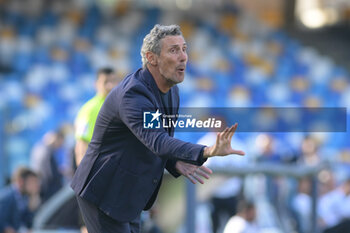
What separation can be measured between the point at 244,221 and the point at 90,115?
209cm

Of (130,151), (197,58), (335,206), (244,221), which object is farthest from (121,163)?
(197,58)

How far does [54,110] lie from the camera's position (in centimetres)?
1506

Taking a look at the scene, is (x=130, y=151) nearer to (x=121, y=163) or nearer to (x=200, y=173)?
(x=121, y=163)

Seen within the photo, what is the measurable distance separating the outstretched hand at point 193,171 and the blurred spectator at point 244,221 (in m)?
3.55

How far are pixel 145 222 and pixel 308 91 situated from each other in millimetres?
10126

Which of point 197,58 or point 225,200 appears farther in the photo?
point 197,58

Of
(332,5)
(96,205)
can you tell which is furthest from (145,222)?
(332,5)

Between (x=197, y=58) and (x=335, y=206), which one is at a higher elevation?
(x=197, y=58)

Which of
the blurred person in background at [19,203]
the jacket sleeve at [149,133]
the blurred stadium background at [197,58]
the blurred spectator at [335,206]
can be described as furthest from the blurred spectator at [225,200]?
the jacket sleeve at [149,133]

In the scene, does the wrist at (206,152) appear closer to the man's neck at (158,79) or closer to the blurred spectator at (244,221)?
the man's neck at (158,79)

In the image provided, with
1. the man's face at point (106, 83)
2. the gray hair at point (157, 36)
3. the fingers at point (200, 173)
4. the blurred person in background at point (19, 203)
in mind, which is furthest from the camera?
the blurred person in background at point (19, 203)

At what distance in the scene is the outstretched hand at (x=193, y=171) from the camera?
402 centimetres

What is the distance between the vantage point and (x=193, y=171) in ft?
13.5

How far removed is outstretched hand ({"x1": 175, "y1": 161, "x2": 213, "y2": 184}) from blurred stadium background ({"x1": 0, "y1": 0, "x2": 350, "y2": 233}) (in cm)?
677
